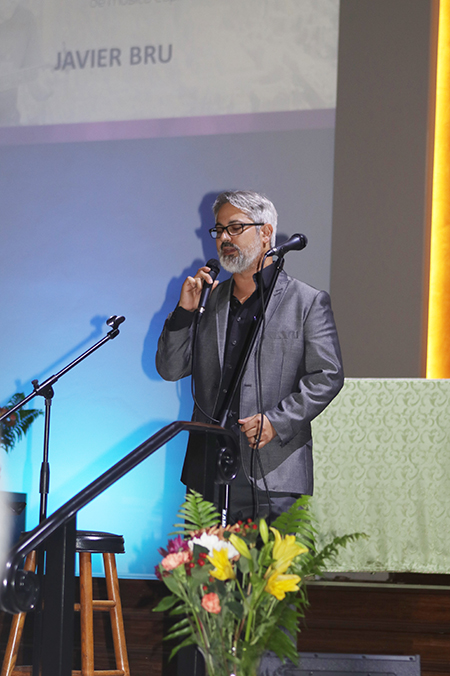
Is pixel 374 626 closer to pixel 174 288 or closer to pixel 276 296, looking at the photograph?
pixel 276 296

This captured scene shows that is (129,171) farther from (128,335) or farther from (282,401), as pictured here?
(282,401)

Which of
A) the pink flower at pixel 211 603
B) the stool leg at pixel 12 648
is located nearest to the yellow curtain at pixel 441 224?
the stool leg at pixel 12 648

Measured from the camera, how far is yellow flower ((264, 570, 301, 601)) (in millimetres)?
1060

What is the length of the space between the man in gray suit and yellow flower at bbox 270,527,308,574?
853 mm

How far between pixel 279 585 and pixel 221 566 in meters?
0.09

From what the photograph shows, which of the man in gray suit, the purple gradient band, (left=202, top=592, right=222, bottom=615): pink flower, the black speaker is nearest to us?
(left=202, top=592, right=222, bottom=615): pink flower

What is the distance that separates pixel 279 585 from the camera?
42.0 inches

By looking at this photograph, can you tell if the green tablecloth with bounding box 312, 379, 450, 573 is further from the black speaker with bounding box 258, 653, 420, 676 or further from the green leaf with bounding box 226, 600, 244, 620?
the green leaf with bounding box 226, 600, 244, 620

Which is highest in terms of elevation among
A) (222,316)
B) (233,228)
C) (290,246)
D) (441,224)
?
(441,224)

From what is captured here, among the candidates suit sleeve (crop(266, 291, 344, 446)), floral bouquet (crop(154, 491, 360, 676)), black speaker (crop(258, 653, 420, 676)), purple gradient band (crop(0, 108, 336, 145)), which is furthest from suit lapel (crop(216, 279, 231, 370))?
purple gradient band (crop(0, 108, 336, 145))

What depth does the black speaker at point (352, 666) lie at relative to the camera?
1.68 metres

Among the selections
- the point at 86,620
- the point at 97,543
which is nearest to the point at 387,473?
the point at 97,543

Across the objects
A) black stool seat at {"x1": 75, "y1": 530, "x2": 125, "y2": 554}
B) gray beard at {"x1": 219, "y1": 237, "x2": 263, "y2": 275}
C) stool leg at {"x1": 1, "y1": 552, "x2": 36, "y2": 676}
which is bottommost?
stool leg at {"x1": 1, "y1": 552, "x2": 36, "y2": 676}

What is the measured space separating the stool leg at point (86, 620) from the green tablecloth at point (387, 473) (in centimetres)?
85
